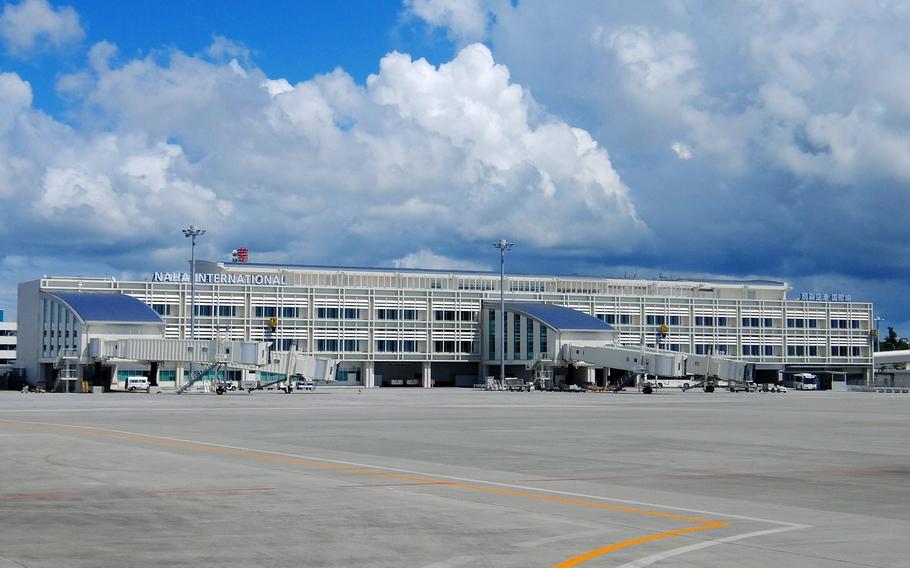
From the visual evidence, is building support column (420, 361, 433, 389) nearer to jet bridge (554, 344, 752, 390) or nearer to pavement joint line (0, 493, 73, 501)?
jet bridge (554, 344, 752, 390)

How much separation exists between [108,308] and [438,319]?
5577 centimetres

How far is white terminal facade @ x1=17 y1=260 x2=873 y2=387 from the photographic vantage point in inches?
6078

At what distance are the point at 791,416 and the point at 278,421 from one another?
32.6 metres

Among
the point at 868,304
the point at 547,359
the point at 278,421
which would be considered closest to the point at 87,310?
the point at 547,359

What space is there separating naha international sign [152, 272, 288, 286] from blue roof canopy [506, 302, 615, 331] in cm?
3564

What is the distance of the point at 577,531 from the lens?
1859 centimetres

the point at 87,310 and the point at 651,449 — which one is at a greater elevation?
the point at 87,310

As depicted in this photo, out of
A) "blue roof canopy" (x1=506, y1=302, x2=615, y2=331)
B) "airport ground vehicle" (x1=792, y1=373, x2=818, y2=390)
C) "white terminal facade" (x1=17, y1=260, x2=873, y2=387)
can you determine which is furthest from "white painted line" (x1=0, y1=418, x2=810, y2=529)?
Result: "airport ground vehicle" (x1=792, y1=373, x2=818, y2=390)

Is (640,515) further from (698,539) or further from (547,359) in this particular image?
(547,359)

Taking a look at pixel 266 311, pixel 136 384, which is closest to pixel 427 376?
pixel 266 311

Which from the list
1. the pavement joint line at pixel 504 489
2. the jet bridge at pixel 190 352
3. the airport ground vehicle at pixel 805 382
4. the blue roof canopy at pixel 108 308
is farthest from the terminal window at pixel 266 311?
the pavement joint line at pixel 504 489

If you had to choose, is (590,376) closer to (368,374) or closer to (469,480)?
(368,374)

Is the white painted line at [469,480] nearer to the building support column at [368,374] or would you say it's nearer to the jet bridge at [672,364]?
the jet bridge at [672,364]

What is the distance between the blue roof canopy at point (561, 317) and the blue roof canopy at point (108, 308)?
55.5 m
